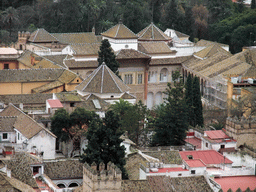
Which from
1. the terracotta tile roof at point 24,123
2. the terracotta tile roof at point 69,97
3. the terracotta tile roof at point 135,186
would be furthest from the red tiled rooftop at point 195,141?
the terracotta tile roof at point 135,186

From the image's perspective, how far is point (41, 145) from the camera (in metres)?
42.5

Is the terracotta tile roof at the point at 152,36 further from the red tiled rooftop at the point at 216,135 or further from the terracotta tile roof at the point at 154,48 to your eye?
the red tiled rooftop at the point at 216,135

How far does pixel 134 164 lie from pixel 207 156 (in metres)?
4.40

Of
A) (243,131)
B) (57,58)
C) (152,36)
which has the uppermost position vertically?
(152,36)

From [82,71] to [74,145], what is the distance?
1955 cm

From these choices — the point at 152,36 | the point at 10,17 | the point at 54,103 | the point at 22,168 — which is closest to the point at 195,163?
the point at 22,168

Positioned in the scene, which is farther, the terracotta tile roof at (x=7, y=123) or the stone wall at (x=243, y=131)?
the stone wall at (x=243, y=131)

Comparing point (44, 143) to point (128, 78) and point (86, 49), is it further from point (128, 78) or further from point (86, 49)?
point (128, 78)

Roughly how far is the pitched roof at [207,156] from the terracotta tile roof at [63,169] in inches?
251

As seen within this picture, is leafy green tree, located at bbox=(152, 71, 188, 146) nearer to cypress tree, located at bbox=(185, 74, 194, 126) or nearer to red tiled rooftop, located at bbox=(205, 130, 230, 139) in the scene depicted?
cypress tree, located at bbox=(185, 74, 194, 126)

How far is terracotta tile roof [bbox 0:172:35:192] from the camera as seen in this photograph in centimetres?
3134

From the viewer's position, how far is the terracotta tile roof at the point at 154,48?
67.4 m

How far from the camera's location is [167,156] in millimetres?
41125

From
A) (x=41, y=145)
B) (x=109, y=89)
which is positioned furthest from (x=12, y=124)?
(x=109, y=89)
